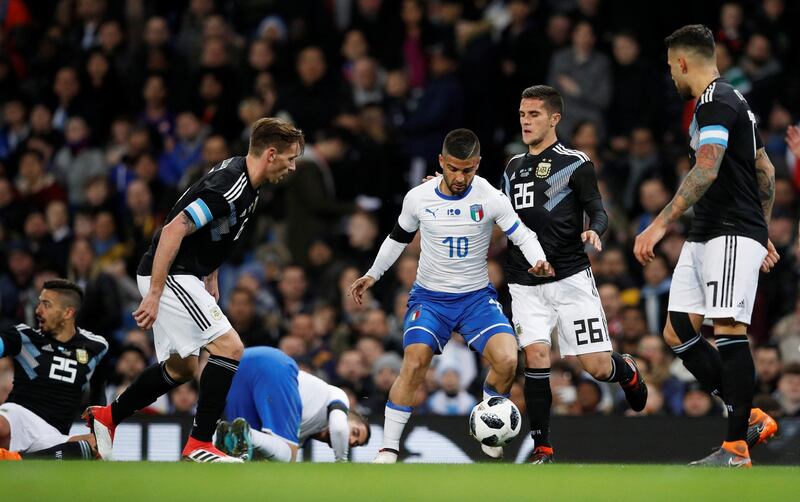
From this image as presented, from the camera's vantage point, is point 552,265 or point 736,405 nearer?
point 736,405

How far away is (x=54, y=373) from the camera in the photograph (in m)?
10.2

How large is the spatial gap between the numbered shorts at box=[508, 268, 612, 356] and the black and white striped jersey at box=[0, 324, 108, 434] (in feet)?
10.9

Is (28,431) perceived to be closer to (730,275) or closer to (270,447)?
(270,447)

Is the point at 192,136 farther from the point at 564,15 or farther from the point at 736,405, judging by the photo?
the point at 736,405

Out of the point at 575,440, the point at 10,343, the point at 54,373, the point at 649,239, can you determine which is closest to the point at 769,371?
the point at 575,440

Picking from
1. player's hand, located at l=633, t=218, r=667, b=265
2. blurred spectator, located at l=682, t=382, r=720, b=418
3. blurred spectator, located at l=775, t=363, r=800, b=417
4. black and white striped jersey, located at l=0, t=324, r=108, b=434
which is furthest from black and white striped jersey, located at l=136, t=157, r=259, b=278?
blurred spectator, located at l=775, t=363, r=800, b=417

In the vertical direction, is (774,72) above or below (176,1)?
below

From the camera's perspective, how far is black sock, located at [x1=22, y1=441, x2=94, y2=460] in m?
9.74

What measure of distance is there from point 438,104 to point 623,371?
6.53 m

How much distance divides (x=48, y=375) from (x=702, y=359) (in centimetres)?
474

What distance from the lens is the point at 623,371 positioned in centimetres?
924

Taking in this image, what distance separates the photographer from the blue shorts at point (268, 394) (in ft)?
33.9

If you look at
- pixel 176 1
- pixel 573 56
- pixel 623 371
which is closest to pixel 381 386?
pixel 623 371

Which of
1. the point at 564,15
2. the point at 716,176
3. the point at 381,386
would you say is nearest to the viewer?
the point at 716,176
